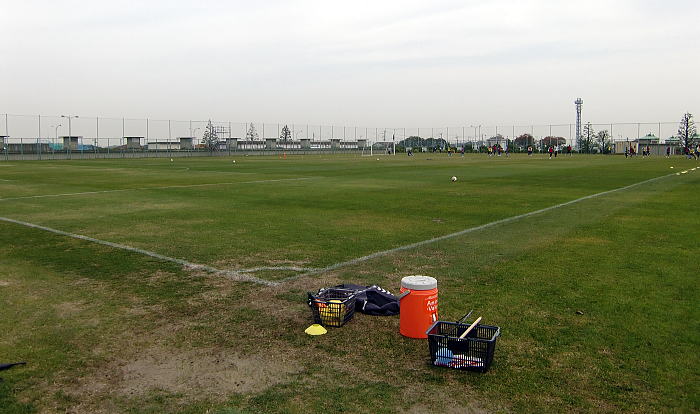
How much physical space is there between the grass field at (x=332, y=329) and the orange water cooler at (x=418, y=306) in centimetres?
21

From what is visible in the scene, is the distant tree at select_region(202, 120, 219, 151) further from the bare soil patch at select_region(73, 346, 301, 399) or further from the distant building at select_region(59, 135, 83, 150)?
the bare soil patch at select_region(73, 346, 301, 399)

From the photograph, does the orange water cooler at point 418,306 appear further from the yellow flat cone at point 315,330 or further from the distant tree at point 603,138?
the distant tree at point 603,138

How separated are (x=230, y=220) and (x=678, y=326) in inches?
385

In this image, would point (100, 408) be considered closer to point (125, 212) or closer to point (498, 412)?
point (498, 412)

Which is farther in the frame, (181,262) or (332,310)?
(181,262)

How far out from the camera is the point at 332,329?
18.5 feet

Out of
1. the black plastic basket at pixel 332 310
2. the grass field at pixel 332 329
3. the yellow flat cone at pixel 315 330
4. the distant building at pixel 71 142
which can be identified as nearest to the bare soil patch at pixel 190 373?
the grass field at pixel 332 329

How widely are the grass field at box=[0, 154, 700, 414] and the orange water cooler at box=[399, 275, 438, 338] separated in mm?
212

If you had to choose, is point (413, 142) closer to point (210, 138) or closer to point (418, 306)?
point (210, 138)

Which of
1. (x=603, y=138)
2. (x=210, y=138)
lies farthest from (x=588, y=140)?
(x=210, y=138)

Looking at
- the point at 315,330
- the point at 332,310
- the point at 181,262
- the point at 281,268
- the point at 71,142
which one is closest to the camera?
the point at 315,330

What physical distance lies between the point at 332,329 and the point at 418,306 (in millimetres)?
965

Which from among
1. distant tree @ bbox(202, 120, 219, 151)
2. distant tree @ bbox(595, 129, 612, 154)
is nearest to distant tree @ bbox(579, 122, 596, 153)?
distant tree @ bbox(595, 129, 612, 154)

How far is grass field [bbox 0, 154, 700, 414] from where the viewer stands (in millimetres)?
4176
